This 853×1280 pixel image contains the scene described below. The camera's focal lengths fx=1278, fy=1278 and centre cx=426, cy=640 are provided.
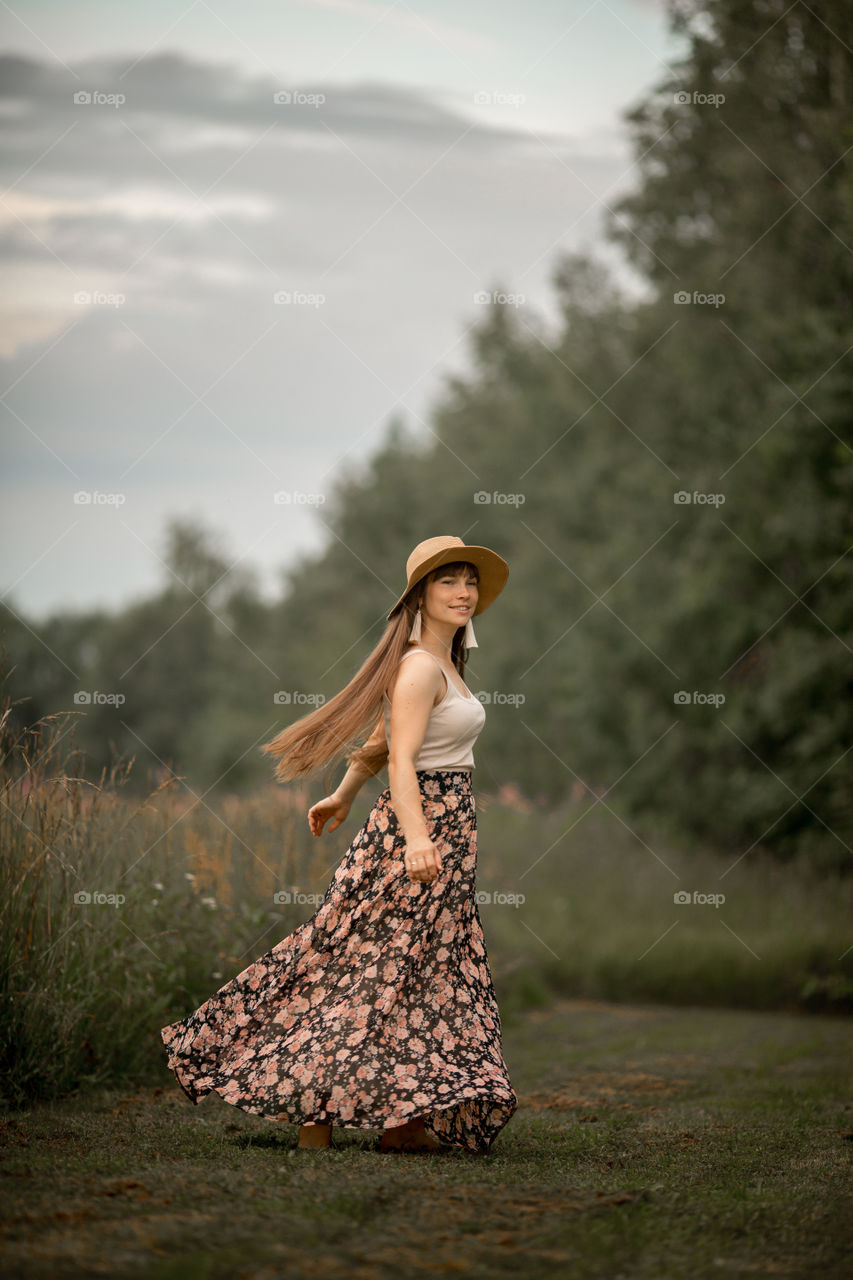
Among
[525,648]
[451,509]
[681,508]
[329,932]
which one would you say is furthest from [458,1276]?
[451,509]

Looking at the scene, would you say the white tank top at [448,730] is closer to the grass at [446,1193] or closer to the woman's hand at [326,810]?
the woman's hand at [326,810]

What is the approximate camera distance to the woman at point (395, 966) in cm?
412

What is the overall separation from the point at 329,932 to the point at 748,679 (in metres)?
9.79

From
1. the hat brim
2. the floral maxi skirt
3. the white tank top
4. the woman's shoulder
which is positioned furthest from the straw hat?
the floral maxi skirt

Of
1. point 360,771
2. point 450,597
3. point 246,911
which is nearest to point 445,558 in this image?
point 450,597

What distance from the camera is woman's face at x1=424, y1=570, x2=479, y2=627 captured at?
457 centimetres

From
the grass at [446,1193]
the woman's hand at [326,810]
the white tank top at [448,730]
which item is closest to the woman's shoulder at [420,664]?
the white tank top at [448,730]

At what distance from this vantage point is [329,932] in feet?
14.5

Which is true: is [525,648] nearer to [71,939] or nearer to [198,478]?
[198,478]

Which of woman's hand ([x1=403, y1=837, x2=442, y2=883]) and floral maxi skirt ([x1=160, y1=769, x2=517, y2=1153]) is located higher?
woman's hand ([x1=403, y1=837, x2=442, y2=883])

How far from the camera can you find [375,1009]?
4219 mm

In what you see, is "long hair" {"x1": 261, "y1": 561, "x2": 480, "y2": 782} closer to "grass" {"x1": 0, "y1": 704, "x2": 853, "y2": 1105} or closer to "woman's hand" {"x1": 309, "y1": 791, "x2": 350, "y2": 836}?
"woman's hand" {"x1": 309, "y1": 791, "x2": 350, "y2": 836}

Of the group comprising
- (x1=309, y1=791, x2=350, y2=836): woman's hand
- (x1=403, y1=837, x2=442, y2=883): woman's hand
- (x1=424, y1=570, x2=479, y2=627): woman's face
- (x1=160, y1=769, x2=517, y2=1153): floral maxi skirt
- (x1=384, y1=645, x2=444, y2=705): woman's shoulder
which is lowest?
(x1=160, y1=769, x2=517, y2=1153): floral maxi skirt

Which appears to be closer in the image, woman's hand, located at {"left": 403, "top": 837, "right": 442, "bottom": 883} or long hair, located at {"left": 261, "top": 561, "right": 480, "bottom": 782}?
woman's hand, located at {"left": 403, "top": 837, "right": 442, "bottom": 883}
